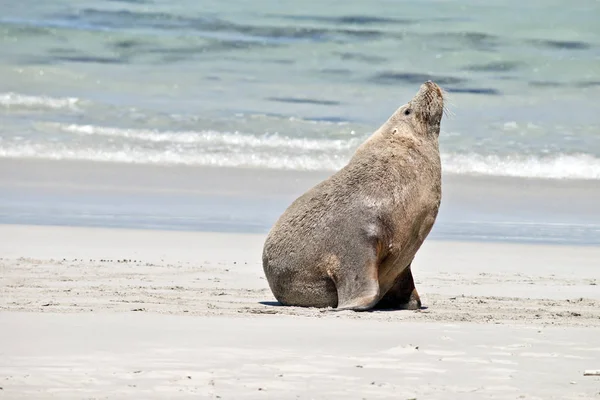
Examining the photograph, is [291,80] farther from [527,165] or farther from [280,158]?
[527,165]

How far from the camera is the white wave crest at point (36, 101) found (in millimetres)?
21822

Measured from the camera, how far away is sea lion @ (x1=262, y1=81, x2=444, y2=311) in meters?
6.97

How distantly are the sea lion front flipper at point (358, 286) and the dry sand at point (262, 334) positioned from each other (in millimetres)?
114

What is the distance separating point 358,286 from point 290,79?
19319 mm

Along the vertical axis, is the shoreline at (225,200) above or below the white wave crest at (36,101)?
below

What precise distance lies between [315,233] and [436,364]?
2.22 meters

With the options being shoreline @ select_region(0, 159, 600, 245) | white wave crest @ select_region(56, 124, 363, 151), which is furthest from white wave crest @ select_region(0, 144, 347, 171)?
white wave crest @ select_region(56, 124, 363, 151)

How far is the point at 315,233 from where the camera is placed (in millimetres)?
7141

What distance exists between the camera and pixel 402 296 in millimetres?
7258

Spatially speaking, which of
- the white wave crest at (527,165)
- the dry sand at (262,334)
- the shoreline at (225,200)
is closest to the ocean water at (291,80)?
the white wave crest at (527,165)

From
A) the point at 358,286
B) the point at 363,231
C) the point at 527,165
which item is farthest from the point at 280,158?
the point at 358,286

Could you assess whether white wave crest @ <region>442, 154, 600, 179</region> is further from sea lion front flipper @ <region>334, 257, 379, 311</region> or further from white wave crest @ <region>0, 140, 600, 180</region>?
sea lion front flipper @ <region>334, 257, 379, 311</region>

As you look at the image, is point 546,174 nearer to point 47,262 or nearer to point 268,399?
point 47,262

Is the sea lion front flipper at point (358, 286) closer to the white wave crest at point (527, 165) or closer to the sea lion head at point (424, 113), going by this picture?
the sea lion head at point (424, 113)
